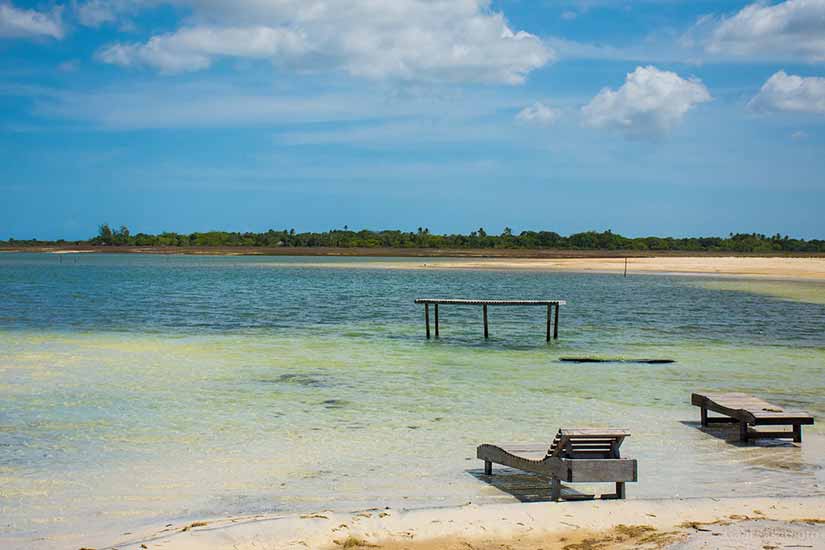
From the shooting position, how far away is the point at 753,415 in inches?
416

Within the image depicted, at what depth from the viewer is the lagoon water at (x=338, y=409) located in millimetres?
8586

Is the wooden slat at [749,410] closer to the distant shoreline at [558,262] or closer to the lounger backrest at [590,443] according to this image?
the lounger backrest at [590,443]

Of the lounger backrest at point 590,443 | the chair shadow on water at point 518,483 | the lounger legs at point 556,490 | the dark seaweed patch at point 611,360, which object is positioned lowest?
the dark seaweed patch at point 611,360

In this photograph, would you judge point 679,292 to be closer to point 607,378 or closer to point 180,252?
point 607,378

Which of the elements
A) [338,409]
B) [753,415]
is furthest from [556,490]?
[338,409]

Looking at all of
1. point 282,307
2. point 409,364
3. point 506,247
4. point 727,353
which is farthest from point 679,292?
point 506,247

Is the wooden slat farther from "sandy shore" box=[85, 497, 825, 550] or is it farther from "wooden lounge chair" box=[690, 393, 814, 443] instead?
"sandy shore" box=[85, 497, 825, 550]

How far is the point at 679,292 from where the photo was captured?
167 ft

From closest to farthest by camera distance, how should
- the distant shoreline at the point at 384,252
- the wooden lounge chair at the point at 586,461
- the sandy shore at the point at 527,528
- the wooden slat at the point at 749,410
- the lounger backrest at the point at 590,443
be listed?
the sandy shore at the point at 527,528
the wooden lounge chair at the point at 586,461
the lounger backrest at the point at 590,443
the wooden slat at the point at 749,410
the distant shoreline at the point at 384,252

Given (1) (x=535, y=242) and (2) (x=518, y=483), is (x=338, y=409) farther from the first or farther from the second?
(1) (x=535, y=242)

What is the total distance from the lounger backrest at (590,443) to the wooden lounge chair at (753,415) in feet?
11.6

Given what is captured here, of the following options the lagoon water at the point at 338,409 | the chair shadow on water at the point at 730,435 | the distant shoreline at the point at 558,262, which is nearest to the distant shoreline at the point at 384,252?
the distant shoreline at the point at 558,262

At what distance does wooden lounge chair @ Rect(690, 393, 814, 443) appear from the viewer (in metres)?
10.5

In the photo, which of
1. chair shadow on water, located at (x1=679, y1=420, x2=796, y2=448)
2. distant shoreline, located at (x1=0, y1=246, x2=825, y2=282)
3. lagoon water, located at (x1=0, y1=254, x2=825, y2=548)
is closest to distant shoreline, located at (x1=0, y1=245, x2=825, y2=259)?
distant shoreline, located at (x1=0, y1=246, x2=825, y2=282)
